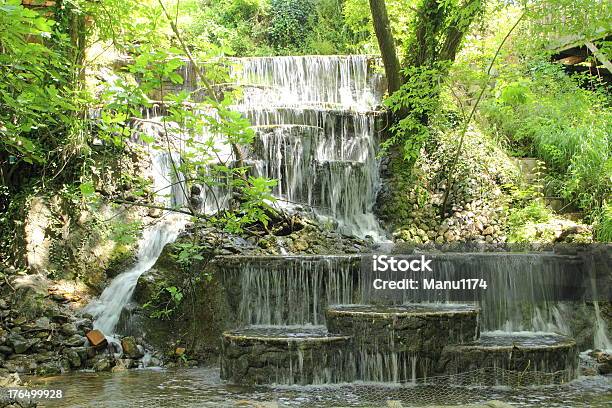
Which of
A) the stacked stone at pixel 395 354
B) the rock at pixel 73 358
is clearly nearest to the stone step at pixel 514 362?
the stacked stone at pixel 395 354

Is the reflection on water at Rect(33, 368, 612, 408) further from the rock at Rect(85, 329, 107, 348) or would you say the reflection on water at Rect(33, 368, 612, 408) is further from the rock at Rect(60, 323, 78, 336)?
the rock at Rect(60, 323, 78, 336)

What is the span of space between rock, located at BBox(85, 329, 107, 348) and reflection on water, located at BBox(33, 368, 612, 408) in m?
0.69

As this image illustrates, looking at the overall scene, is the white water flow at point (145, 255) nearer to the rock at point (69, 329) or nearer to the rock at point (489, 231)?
the rock at point (69, 329)

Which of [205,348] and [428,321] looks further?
[205,348]

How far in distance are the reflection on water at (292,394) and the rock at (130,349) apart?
794 millimetres

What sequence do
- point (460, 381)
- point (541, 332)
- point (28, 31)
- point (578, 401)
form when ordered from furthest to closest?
point (541, 332), point (460, 381), point (578, 401), point (28, 31)

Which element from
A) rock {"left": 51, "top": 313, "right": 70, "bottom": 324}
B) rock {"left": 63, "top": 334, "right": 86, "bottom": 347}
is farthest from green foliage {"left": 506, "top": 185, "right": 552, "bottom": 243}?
rock {"left": 51, "top": 313, "right": 70, "bottom": 324}

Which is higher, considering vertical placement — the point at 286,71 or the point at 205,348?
the point at 286,71

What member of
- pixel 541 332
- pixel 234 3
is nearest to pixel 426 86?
pixel 541 332

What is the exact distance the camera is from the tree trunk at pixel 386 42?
8.89 metres

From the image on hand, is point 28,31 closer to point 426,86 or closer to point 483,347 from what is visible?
point 483,347

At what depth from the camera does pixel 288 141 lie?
30.1 feet

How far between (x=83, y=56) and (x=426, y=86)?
5300 millimetres

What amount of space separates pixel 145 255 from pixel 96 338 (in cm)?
189
